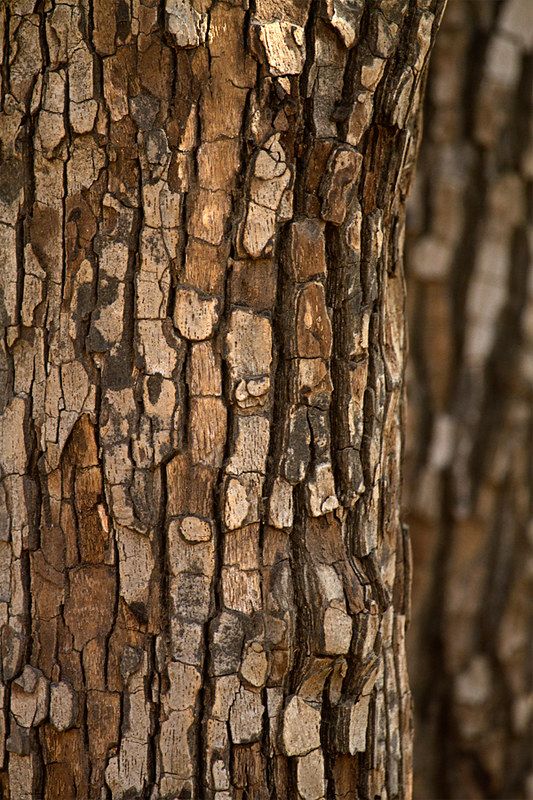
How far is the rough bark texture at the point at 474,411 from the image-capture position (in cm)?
248

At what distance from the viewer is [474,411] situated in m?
2.56

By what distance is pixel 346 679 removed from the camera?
53.5 inches

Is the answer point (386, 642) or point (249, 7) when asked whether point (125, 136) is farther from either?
point (386, 642)

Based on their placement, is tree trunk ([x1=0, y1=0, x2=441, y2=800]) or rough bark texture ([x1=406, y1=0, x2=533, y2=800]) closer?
tree trunk ([x1=0, y1=0, x2=441, y2=800])

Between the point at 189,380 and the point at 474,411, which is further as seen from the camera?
the point at 474,411

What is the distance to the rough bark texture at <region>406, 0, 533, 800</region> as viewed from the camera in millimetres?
2479

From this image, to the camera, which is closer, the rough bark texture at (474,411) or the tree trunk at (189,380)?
the tree trunk at (189,380)

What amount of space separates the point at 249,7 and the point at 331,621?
0.92 metres

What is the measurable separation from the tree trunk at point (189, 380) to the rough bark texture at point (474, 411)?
120cm

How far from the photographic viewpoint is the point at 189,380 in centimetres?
127

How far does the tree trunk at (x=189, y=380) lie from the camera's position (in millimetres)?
1246

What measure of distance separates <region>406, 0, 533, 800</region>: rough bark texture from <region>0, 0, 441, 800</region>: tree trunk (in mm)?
1200

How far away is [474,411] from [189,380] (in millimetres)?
1490

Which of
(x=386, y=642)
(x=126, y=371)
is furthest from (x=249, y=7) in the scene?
(x=386, y=642)
